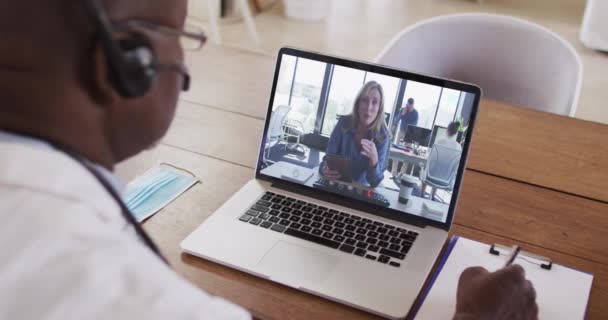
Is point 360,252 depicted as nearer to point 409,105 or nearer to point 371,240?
point 371,240

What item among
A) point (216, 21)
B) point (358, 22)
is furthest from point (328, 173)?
point (358, 22)

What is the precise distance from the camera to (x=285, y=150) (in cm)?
116

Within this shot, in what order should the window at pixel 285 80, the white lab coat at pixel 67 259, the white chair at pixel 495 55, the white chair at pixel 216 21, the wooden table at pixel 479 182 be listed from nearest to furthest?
1. the white lab coat at pixel 67 259
2. the wooden table at pixel 479 182
3. the window at pixel 285 80
4. the white chair at pixel 495 55
5. the white chair at pixel 216 21

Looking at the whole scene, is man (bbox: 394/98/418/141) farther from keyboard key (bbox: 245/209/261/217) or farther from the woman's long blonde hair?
keyboard key (bbox: 245/209/261/217)

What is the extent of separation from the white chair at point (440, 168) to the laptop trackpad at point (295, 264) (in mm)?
210

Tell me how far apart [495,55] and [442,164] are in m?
0.85

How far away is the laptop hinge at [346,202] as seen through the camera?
3.55ft

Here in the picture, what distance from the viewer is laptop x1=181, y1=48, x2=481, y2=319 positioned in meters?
0.96

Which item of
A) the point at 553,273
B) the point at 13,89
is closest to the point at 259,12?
the point at 553,273

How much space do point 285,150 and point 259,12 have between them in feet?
11.2

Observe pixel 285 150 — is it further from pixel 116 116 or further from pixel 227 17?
pixel 227 17

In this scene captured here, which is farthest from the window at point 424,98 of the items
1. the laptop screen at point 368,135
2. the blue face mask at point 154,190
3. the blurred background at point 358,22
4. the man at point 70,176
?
the blurred background at point 358,22

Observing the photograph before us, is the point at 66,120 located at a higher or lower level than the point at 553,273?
higher

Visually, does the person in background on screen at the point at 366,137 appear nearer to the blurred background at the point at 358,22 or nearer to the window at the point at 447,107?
the window at the point at 447,107
